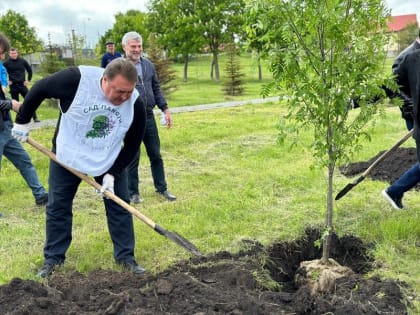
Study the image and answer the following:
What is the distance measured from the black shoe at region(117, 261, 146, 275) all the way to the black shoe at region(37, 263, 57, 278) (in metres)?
0.56

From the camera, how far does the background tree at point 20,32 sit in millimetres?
28225

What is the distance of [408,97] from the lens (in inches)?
183

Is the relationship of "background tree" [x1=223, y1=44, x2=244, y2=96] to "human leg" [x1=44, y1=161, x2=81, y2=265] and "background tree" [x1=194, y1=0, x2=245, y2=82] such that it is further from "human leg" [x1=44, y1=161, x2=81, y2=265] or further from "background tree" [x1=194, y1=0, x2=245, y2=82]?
"human leg" [x1=44, y1=161, x2=81, y2=265]

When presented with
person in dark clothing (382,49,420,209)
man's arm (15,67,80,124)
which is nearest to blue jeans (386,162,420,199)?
person in dark clothing (382,49,420,209)

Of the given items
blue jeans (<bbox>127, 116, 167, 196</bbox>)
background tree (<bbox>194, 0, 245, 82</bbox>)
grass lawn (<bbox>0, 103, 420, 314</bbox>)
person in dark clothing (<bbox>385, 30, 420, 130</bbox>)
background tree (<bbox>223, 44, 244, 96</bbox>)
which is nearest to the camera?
person in dark clothing (<bbox>385, 30, 420, 130</bbox>)

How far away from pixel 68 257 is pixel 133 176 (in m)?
1.78

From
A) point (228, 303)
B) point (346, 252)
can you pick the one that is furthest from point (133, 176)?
point (228, 303)

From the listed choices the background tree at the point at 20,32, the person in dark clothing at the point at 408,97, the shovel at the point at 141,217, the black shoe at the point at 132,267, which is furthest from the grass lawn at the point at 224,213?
the background tree at the point at 20,32

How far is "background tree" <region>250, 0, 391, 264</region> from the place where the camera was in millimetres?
3191

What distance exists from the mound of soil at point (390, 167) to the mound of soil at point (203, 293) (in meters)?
2.92

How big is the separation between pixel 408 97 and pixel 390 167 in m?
2.70

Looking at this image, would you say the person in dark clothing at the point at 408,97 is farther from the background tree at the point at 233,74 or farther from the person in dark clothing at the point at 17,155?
the background tree at the point at 233,74

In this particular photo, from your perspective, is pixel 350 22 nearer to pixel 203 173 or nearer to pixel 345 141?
pixel 345 141

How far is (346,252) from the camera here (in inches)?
178
